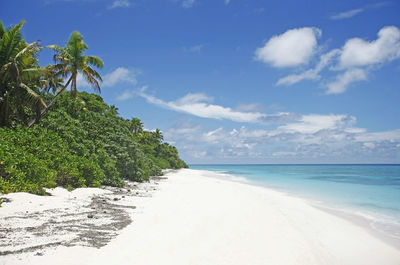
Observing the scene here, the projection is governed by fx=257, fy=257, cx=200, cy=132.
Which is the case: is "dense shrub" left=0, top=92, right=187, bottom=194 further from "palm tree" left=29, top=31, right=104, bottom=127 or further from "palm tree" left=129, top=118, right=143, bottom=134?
"palm tree" left=129, top=118, right=143, bottom=134

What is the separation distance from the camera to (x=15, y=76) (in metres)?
12.1

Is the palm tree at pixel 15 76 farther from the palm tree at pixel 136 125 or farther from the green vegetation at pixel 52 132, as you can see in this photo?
the palm tree at pixel 136 125

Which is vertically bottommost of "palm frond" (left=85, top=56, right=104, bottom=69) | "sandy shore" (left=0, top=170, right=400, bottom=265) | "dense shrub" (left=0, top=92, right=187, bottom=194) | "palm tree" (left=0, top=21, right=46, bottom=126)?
"sandy shore" (left=0, top=170, right=400, bottom=265)

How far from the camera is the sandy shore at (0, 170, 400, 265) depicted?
4457mm

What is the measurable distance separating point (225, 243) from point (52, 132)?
10135 millimetres

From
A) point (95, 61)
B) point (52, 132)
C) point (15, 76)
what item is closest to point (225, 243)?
point (52, 132)

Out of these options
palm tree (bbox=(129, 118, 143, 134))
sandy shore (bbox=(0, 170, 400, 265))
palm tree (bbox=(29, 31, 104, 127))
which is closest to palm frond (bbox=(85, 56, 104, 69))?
palm tree (bbox=(29, 31, 104, 127))

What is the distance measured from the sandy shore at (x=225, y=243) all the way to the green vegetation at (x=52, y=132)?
12.4ft

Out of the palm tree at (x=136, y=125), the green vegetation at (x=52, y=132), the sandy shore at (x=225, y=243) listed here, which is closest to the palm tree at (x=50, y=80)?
the green vegetation at (x=52, y=132)

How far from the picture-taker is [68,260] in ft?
13.2

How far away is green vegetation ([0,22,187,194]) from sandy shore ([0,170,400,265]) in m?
3.79

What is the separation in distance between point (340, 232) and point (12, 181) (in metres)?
9.87

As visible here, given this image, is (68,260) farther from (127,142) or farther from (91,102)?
(91,102)

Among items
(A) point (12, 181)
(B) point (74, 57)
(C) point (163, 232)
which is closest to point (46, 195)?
(A) point (12, 181)
